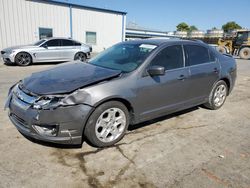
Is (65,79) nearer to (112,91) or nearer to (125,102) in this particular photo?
(112,91)

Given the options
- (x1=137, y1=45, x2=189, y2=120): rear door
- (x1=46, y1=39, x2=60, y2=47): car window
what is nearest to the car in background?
(x1=46, y1=39, x2=60, y2=47): car window

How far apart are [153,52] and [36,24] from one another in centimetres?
1578

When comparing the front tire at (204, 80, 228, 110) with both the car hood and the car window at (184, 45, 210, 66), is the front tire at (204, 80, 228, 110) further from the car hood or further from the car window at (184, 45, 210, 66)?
the car hood

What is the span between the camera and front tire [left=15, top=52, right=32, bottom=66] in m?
11.1

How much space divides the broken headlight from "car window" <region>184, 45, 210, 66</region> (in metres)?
2.62

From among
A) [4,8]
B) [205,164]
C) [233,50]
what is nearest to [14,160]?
[205,164]

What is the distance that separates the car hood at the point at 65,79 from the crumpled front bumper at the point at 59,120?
0.82 ft

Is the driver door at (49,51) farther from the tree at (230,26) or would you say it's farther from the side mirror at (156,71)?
the tree at (230,26)

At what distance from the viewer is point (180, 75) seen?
4.09 meters

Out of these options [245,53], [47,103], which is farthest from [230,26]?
[47,103]

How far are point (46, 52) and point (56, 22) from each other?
7.24 m

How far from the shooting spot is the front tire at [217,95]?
5.05 meters

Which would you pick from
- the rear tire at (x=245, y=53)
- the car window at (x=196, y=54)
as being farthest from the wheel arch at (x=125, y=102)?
the rear tire at (x=245, y=53)

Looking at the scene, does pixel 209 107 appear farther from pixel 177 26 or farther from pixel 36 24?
pixel 177 26
